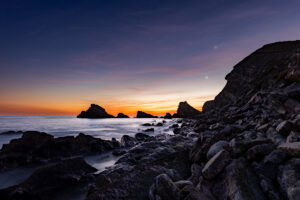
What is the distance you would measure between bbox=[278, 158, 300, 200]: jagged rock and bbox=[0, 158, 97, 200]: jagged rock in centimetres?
649

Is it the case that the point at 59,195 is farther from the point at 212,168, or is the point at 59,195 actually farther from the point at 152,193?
the point at 212,168

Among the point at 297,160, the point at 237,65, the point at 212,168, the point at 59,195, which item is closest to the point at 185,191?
the point at 212,168

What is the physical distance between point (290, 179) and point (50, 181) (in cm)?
708

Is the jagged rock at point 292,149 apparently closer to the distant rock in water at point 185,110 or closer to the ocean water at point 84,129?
the ocean water at point 84,129

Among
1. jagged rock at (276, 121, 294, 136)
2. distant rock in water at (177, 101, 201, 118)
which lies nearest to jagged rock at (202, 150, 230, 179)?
jagged rock at (276, 121, 294, 136)

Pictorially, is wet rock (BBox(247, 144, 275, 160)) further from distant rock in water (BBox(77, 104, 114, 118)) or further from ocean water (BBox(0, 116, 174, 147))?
distant rock in water (BBox(77, 104, 114, 118))

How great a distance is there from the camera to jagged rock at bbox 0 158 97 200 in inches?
189

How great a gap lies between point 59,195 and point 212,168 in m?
5.42

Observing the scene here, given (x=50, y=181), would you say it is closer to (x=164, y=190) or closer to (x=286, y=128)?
(x=164, y=190)

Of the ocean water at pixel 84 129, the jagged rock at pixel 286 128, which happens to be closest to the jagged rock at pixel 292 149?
the jagged rock at pixel 286 128

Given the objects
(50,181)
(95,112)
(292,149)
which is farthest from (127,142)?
(95,112)

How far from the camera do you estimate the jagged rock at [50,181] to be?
15.7ft

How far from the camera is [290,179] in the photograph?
6.87 feet

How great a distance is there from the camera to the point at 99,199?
3490 millimetres
